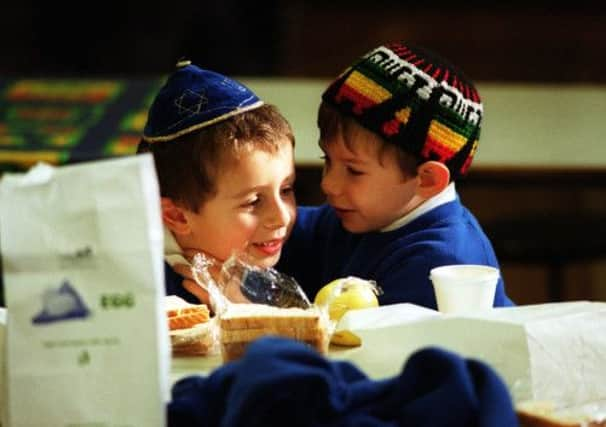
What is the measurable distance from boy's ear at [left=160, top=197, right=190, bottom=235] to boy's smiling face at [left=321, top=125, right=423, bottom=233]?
0.23 meters

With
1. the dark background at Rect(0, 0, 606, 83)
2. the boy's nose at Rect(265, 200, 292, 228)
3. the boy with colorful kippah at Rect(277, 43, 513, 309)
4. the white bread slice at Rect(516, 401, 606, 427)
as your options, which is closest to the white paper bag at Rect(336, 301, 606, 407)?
the white bread slice at Rect(516, 401, 606, 427)

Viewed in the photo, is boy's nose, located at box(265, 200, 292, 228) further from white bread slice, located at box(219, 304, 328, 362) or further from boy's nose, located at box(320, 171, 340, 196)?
white bread slice, located at box(219, 304, 328, 362)

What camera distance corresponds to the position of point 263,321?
1.21m

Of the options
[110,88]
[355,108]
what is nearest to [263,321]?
[355,108]

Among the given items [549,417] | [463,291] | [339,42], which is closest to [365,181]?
[463,291]

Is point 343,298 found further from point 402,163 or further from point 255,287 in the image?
point 402,163

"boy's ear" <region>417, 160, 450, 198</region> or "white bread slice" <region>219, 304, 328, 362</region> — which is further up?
"boy's ear" <region>417, 160, 450, 198</region>

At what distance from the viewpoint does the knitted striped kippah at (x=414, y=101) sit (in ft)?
5.10

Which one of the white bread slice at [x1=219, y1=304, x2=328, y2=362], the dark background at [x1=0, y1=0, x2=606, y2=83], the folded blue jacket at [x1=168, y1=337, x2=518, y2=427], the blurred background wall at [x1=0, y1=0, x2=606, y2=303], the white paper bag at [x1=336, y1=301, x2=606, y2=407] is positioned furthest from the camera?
the dark background at [x1=0, y1=0, x2=606, y2=83]

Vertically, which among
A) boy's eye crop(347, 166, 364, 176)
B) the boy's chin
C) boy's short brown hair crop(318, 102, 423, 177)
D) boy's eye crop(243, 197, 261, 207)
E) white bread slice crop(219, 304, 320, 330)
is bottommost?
the boy's chin

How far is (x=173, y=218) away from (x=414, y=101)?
1.42ft

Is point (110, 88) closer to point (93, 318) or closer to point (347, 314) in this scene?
point (347, 314)

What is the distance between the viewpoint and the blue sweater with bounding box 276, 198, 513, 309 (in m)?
1.50

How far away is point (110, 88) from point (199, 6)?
1490 millimetres
